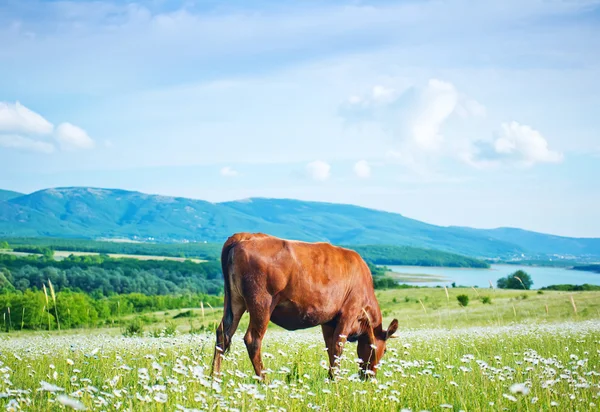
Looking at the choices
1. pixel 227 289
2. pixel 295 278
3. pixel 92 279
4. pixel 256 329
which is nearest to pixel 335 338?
pixel 295 278

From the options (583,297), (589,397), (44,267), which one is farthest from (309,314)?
(44,267)

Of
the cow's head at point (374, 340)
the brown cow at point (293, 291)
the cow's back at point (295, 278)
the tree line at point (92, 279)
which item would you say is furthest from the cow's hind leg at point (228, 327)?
the tree line at point (92, 279)

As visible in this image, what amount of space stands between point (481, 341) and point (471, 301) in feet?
170

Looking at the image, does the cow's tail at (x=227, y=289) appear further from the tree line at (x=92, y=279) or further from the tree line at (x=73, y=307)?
the tree line at (x=92, y=279)

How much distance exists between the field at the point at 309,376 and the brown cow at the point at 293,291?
1.70ft

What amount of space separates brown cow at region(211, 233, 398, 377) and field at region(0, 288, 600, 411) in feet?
1.70

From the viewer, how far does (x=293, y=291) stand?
9789 millimetres

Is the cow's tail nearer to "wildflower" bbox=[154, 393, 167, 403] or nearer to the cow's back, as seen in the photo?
the cow's back

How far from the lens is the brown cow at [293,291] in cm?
945

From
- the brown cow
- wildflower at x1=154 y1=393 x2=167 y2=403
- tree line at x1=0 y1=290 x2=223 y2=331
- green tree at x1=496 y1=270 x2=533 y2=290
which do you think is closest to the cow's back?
the brown cow

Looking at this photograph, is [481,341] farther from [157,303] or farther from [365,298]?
[157,303]

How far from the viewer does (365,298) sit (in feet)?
36.2

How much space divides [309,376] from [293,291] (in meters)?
1.44

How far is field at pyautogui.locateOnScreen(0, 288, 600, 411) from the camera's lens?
657 cm
